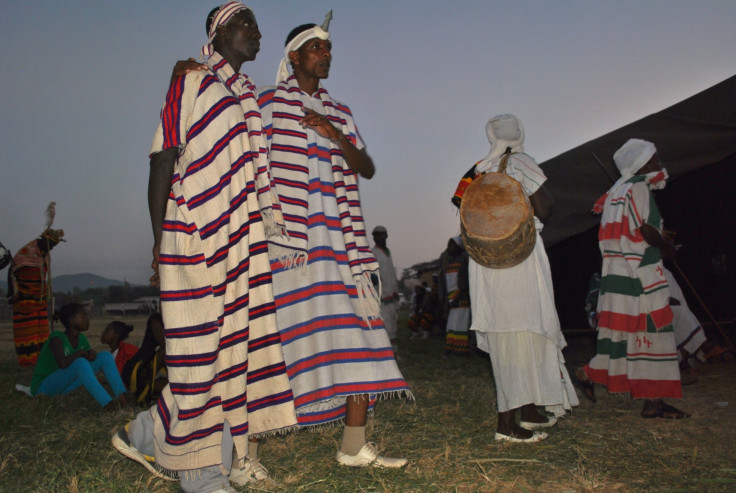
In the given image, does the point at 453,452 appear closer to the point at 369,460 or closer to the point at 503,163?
the point at 369,460

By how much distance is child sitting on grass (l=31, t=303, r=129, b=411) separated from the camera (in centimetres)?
522

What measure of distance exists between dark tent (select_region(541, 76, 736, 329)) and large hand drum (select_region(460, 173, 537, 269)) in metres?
4.15

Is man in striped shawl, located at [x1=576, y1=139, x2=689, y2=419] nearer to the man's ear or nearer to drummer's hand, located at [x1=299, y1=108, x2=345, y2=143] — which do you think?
drummer's hand, located at [x1=299, y1=108, x2=345, y2=143]

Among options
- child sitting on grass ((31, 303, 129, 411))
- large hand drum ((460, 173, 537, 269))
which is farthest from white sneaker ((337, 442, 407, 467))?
child sitting on grass ((31, 303, 129, 411))

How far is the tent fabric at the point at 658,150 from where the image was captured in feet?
21.7

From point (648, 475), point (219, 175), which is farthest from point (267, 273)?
point (648, 475)

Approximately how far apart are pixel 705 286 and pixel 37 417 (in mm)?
8476

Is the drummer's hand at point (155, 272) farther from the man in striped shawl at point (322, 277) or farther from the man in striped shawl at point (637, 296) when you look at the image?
the man in striped shawl at point (637, 296)

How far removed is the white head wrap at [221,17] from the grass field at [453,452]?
81.1 inches

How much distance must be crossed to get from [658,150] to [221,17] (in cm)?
581

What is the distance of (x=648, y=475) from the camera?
2887mm

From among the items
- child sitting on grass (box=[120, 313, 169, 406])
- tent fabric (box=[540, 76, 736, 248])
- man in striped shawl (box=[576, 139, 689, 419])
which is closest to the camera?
man in striped shawl (box=[576, 139, 689, 419])

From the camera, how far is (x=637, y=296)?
449cm

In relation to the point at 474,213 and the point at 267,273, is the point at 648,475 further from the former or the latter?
the point at 267,273
